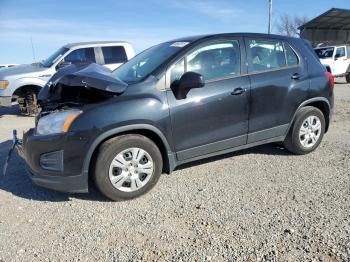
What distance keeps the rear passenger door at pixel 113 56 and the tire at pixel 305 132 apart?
624 cm

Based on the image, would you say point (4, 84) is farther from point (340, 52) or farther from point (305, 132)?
point (340, 52)

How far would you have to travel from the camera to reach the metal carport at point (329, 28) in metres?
33.2

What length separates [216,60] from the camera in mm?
4164

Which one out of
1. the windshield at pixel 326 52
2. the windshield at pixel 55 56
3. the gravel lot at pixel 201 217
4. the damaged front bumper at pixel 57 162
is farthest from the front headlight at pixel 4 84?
the windshield at pixel 326 52

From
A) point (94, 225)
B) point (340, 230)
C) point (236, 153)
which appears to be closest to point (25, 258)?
point (94, 225)

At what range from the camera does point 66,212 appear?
356cm

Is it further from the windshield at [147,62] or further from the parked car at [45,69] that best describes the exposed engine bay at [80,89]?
the parked car at [45,69]

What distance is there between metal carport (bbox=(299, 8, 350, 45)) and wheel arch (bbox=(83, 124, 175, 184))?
32833 mm

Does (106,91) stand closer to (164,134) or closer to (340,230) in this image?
(164,134)

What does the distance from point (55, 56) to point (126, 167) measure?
7.03 metres

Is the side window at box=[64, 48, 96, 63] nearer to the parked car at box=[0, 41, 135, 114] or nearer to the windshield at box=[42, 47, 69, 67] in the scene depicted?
the parked car at box=[0, 41, 135, 114]

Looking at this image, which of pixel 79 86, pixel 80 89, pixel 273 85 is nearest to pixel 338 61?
pixel 273 85

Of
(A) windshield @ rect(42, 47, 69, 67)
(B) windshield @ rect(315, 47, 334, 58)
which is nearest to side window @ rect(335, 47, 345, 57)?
(B) windshield @ rect(315, 47, 334, 58)

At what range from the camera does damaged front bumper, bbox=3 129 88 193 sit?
11.2 feet
